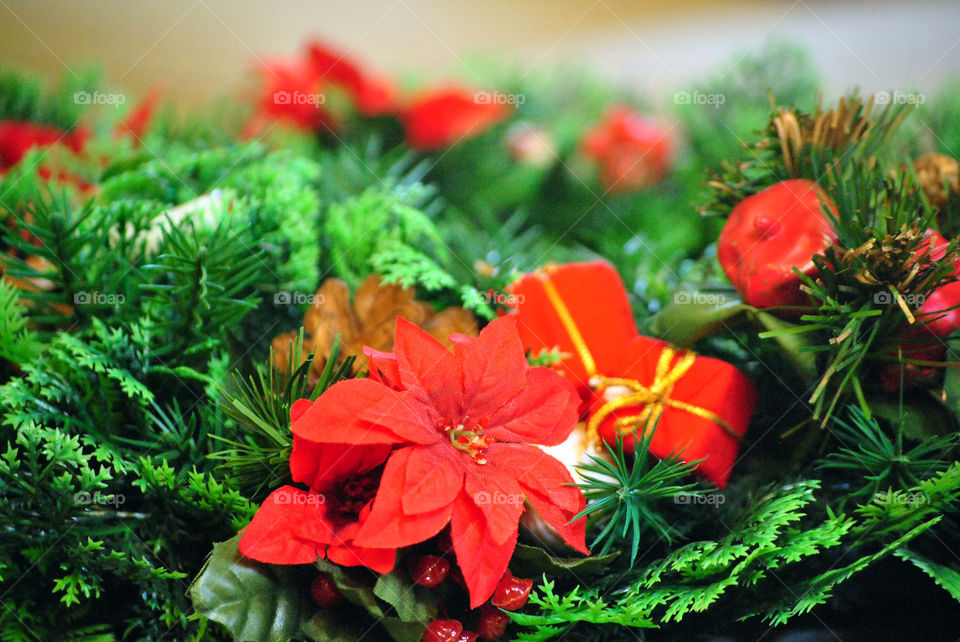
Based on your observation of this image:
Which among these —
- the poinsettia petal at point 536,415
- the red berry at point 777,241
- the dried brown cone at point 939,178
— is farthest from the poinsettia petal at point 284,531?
the dried brown cone at point 939,178

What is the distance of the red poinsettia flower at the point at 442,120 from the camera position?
0.82m

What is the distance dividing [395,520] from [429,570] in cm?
5

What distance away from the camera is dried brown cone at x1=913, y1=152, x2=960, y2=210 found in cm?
50

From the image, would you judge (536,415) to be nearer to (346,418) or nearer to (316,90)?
(346,418)

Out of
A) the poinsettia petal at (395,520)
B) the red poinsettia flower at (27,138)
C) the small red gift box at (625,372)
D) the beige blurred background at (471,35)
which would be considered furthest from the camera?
the beige blurred background at (471,35)

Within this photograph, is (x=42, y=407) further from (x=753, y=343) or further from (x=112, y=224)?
(x=753, y=343)

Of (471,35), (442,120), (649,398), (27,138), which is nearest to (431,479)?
(649,398)

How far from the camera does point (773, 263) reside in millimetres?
432

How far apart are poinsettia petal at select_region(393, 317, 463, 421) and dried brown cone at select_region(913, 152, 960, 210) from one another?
14.6 inches

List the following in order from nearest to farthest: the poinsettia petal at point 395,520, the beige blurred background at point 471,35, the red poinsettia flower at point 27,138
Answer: the poinsettia petal at point 395,520 → the red poinsettia flower at point 27,138 → the beige blurred background at point 471,35

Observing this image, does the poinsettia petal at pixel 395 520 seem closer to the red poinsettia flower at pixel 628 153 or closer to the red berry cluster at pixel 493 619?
the red berry cluster at pixel 493 619

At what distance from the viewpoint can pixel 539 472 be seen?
0.38m

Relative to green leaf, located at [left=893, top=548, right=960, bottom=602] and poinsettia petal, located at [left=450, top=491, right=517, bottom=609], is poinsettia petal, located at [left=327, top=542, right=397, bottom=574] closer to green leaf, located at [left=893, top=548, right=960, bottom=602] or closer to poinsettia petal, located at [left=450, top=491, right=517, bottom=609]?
poinsettia petal, located at [left=450, top=491, right=517, bottom=609]

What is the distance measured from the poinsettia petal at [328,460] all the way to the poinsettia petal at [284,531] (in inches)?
0.4
